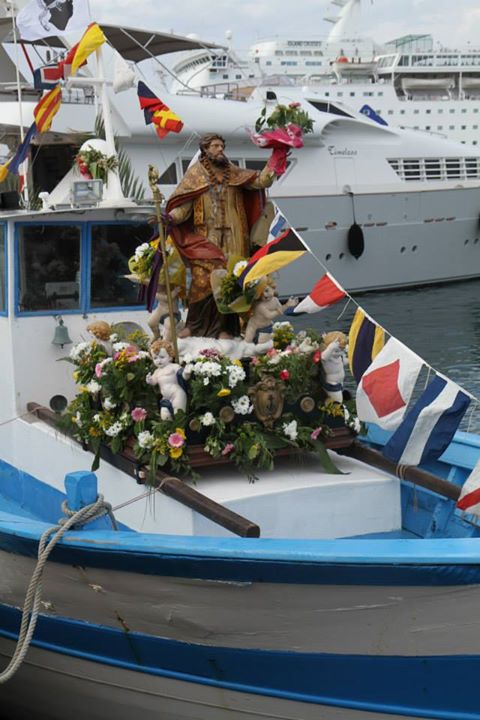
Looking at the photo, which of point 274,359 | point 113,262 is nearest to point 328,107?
point 113,262

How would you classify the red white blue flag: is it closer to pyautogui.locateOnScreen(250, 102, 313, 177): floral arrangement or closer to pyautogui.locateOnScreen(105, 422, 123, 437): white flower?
pyautogui.locateOnScreen(105, 422, 123, 437): white flower

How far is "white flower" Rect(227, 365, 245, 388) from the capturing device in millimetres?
6188

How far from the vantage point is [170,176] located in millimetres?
25375

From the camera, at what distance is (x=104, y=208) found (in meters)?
7.44

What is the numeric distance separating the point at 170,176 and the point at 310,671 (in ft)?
69.8

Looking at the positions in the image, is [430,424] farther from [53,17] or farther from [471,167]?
[471,167]

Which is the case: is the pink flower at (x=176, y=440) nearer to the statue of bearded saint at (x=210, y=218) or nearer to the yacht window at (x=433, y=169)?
the statue of bearded saint at (x=210, y=218)

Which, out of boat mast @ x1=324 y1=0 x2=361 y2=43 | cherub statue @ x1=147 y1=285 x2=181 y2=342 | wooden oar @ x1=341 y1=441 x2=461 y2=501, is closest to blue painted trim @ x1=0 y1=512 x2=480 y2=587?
wooden oar @ x1=341 y1=441 x2=461 y2=501

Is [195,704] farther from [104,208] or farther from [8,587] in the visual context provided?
[104,208]

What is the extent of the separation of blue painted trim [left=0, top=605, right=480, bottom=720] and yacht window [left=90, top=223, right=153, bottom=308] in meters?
2.64

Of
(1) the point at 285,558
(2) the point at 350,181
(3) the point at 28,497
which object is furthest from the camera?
(2) the point at 350,181

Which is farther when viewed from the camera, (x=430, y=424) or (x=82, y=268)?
(x=82, y=268)

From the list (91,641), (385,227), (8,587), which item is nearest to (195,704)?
(91,641)

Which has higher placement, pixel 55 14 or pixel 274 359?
pixel 55 14
